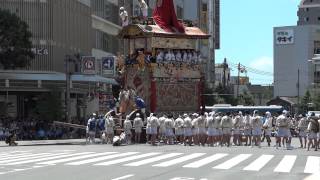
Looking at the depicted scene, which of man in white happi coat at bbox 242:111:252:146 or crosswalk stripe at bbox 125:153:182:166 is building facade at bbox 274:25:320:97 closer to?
man in white happi coat at bbox 242:111:252:146

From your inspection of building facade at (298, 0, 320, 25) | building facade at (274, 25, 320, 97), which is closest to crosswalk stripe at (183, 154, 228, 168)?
building facade at (274, 25, 320, 97)

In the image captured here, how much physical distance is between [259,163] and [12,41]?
30665 millimetres

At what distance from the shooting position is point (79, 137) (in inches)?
1932

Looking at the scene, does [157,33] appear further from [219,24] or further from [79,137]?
[219,24]

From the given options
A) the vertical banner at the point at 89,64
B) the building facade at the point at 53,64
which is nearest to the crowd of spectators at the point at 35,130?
the building facade at the point at 53,64

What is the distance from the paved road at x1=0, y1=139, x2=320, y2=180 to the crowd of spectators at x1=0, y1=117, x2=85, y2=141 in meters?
20.0

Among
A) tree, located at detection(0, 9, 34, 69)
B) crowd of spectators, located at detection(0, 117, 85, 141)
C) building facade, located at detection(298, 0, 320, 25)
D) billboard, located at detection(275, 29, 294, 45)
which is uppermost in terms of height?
building facade, located at detection(298, 0, 320, 25)

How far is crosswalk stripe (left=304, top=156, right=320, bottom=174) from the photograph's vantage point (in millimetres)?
19609

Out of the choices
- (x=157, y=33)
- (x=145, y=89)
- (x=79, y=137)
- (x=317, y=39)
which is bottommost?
(x=79, y=137)

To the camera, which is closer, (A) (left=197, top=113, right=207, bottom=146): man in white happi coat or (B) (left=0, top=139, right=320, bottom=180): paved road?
(B) (left=0, top=139, right=320, bottom=180): paved road

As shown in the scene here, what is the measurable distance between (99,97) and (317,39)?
8983 centimetres

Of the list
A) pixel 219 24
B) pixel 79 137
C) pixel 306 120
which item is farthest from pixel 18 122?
pixel 219 24

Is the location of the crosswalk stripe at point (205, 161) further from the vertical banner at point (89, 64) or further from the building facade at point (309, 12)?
the building facade at point (309, 12)

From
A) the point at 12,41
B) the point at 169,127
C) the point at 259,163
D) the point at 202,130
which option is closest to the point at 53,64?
the point at 12,41
